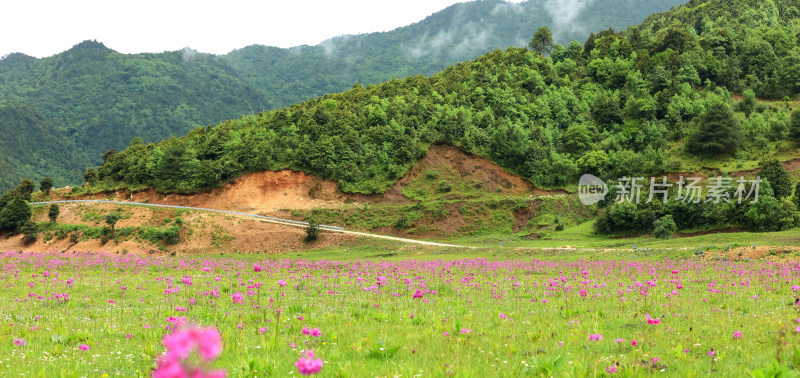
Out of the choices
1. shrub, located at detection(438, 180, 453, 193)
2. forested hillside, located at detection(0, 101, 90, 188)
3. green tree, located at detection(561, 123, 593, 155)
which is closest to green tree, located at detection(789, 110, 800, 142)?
green tree, located at detection(561, 123, 593, 155)

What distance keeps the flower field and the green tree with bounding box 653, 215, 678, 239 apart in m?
24.6

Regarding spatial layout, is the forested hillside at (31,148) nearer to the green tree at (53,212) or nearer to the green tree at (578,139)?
the green tree at (53,212)

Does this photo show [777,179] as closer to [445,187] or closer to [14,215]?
[445,187]

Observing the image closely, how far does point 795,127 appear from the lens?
65.6 meters

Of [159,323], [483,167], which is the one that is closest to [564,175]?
[483,167]

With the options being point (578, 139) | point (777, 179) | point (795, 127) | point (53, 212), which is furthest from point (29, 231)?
point (795, 127)

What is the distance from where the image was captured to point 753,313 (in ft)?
36.6

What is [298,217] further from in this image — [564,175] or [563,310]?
[563,310]

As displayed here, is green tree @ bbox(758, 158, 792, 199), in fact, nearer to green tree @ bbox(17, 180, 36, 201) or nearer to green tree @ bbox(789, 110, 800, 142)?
green tree @ bbox(789, 110, 800, 142)

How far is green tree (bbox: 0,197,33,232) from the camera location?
61.6 metres

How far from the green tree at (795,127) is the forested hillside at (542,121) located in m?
0.18

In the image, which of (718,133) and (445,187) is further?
(445,187)

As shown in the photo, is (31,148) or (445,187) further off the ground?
(31,148)

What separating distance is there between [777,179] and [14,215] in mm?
83647
